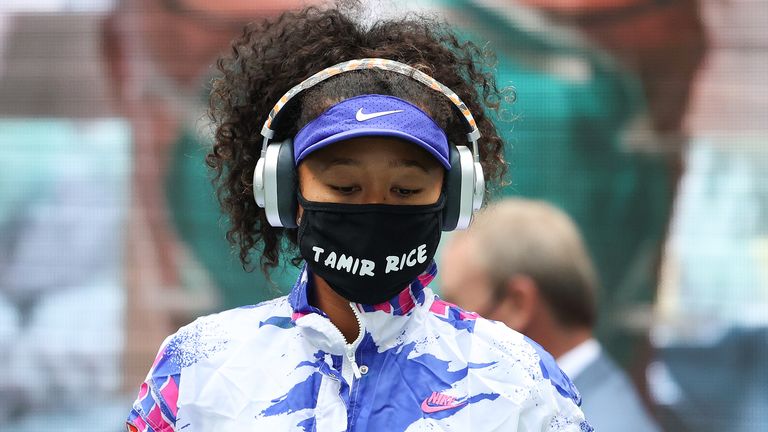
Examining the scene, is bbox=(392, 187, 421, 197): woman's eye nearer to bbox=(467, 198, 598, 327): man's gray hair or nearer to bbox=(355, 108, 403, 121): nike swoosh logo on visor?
bbox=(355, 108, 403, 121): nike swoosh logo on visor

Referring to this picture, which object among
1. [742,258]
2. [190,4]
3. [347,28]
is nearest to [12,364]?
[190,4]

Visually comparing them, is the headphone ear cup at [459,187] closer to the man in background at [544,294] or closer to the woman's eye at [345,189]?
the woman's eye at [345,189]

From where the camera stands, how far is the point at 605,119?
15.3ft

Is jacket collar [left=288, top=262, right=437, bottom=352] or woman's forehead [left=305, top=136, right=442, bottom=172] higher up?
woman's forehead [left=305, top=136, right=442, bottom=172]

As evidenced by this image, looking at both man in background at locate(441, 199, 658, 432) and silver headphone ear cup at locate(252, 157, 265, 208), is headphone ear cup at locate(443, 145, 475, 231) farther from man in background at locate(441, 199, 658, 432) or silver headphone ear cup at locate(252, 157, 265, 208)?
man in background at locate(441, 199, 658, 432)

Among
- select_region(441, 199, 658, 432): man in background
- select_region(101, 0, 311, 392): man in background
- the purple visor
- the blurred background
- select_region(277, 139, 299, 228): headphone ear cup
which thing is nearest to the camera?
the purple visor

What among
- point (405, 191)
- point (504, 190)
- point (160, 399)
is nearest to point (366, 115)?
point (405, 191)

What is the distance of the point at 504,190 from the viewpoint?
14.3 feet

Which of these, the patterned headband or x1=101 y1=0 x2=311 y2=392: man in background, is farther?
x1=101 y1=0 x2=311 y2=392: man in background

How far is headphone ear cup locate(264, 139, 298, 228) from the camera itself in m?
1.78

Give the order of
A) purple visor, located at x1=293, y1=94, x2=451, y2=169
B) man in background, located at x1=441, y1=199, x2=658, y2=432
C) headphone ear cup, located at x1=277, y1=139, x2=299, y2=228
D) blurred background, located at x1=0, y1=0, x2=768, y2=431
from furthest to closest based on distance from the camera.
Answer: blurred background, located at x1=0, y1=0, x2=768, y2=431, man in background, located at x1=441, y1=199, x2=658, y2=432, headphone ear cup, located at x1=277, y1=139, x2=299, y2=228, purple visor, located at x1=293, y1=94, x2=451, y2=169

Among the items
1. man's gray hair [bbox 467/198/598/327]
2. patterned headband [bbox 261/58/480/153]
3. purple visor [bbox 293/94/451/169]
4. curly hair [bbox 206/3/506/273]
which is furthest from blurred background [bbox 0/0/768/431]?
purple visor [bbox 293/94/451/169]

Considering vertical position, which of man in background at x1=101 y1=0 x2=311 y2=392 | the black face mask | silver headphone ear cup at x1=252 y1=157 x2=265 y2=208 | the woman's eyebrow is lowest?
man in background at x1=101 y1=0 x2=311 y2=392

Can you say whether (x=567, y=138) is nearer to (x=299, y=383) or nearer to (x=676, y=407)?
(x=676, y=407)
